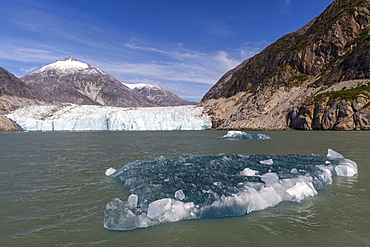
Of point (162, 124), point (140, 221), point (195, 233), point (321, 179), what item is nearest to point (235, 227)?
point (195, 233)

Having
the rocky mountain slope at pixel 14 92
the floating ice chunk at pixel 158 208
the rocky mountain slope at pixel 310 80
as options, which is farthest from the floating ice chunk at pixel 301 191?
the rocky mountain slope at pixel 14 92

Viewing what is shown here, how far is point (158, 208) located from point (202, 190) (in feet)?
6.09

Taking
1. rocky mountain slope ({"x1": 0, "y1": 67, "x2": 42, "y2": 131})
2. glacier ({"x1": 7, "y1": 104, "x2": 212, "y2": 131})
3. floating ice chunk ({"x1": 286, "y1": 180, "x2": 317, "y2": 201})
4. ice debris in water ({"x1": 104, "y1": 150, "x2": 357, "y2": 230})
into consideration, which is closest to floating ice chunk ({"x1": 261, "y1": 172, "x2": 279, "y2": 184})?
ice debris in water ({"x1": 104, "y1": 150, "x2": 357, "y2": 230})

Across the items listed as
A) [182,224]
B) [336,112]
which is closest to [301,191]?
[182,224]

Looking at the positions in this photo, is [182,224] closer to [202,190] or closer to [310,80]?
[202,190]

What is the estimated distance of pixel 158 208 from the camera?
5492 mm

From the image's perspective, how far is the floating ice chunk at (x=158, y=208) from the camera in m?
5.39

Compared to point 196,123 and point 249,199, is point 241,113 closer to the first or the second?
point 196,123

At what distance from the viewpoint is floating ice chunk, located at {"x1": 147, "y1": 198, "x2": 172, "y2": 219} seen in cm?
539

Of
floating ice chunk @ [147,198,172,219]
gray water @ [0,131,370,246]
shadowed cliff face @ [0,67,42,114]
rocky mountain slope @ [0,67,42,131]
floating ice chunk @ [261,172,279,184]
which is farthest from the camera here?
shadowed cliff face @ [0,67,42,114]

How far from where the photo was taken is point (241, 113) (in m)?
71.5

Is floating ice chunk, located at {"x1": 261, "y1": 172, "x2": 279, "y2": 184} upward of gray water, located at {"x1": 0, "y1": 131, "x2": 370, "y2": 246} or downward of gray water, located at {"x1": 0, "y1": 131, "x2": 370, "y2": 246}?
upward

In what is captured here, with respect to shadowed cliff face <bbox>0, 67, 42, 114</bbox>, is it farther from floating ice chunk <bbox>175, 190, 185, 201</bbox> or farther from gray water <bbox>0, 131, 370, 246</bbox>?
floating ice chunk <bbox>175, 190, 185, 201</bbox>

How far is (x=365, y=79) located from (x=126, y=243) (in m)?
68.5
